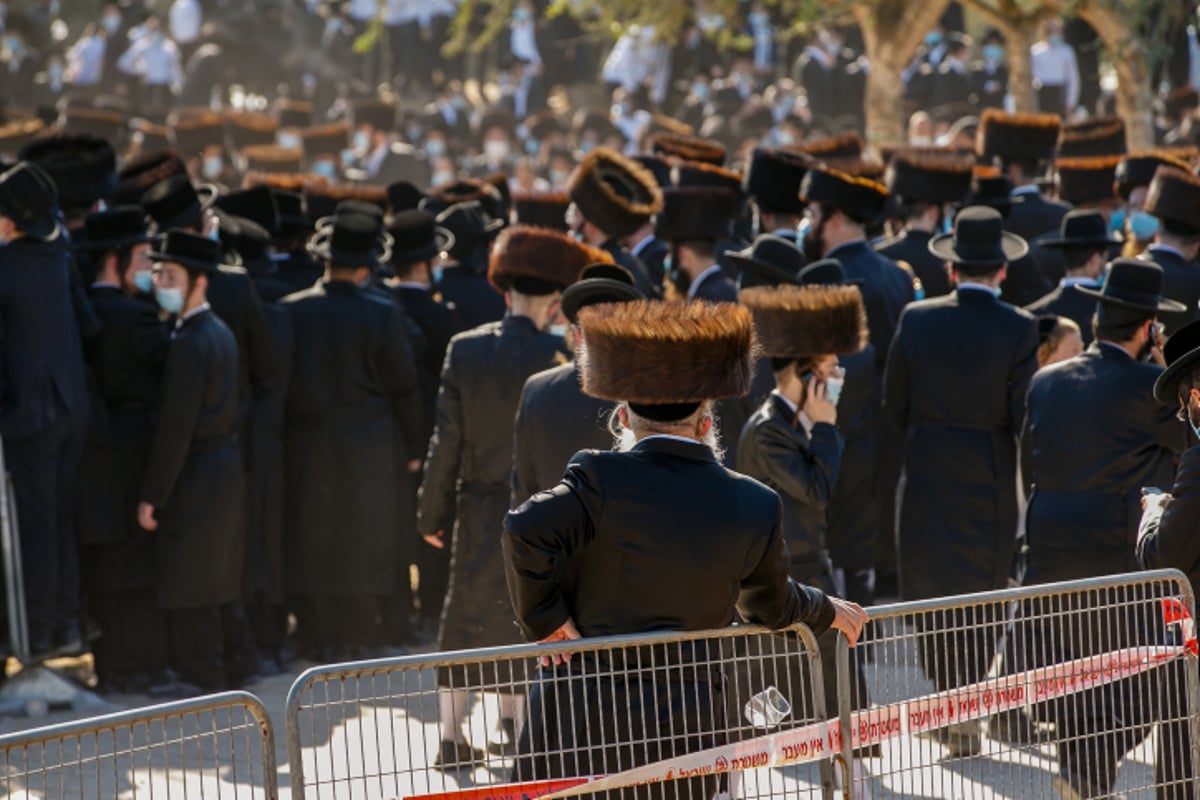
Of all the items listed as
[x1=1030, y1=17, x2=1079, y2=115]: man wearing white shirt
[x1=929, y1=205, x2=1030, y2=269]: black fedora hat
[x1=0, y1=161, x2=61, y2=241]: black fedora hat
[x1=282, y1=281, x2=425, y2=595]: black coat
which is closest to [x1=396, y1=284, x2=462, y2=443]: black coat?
[x1=282, y1=281, x2=425, y2=595]: black coat

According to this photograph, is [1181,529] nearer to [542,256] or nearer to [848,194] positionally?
[542,256]

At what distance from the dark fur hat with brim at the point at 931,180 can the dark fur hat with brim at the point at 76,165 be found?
4.20 m

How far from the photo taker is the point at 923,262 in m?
10.4

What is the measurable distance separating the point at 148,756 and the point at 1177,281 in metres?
6.57

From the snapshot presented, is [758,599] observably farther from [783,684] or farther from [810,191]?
[810,191]

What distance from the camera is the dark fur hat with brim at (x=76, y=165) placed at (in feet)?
31.1

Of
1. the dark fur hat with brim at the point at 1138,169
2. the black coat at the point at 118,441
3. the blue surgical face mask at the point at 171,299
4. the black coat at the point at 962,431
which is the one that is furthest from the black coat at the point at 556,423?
the dark fur hat with brim at the point at 1138,169

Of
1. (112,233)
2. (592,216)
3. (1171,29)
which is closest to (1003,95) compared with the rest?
(1171,29)

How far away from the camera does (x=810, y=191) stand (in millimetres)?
9430

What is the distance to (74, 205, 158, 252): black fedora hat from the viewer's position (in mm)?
8523

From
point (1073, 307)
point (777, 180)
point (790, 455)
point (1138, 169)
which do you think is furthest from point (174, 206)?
point (1138, 169)

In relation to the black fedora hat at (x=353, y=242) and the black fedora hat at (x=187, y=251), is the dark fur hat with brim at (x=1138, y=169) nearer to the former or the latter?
the black fedora hat at (x=353, y=242)

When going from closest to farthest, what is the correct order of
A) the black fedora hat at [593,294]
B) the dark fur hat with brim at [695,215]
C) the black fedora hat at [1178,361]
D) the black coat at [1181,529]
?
the black fedora hat at [1178,361] < the black coat at [1181,529] < the black fedora hat at [593,294] < the dark fur hat with brim at [695,215]

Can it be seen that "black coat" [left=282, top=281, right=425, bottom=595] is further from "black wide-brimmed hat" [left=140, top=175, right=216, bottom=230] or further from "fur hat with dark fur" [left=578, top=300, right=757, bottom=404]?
"fur hat with dark fur" [left=578, top=300, right=757, bottom=404]
